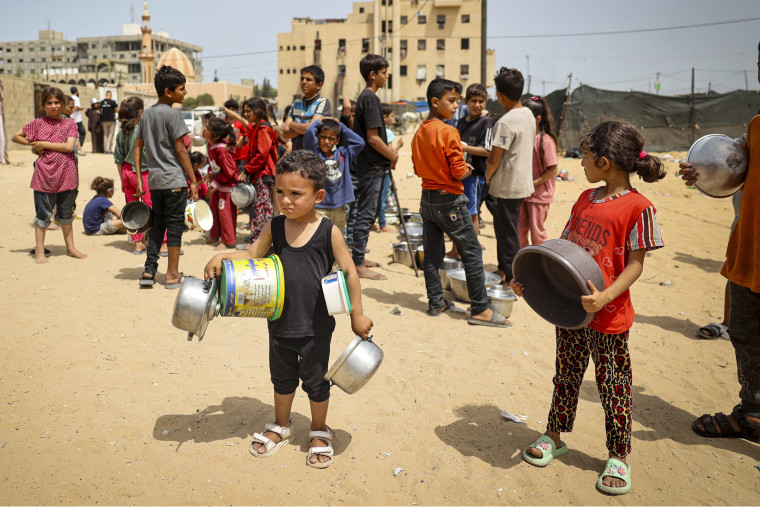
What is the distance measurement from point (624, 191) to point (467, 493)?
5.15ft

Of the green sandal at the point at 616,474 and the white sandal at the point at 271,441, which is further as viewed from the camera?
the white sandal at the point at 271,441

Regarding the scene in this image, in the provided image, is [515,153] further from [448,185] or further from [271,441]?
[271,441]

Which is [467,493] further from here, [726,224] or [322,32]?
[322,32]

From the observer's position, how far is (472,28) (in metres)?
60.1

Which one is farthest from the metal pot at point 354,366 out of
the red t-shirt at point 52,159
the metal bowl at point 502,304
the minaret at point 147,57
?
the minaret at point 147,57

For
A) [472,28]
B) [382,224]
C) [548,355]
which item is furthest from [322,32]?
[548,355]

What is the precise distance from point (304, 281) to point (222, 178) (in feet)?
16.4

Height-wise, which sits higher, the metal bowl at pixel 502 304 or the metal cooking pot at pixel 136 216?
the metal cooking pot at pixel 136 216

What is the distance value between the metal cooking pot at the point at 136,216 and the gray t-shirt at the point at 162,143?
1.48 feet

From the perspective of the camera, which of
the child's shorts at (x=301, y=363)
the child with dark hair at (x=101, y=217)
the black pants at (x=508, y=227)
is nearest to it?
the child's shorts at (x=301, y=363)

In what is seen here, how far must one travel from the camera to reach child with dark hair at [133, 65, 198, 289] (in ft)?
17.5

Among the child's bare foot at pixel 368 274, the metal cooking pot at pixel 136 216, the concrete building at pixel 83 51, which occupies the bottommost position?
the child's bare foot at pixel 368 274

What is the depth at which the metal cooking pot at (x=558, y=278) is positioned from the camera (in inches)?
94.4

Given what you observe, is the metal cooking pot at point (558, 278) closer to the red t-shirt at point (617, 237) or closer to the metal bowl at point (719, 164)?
the red t-shirt at point (617, 237)
